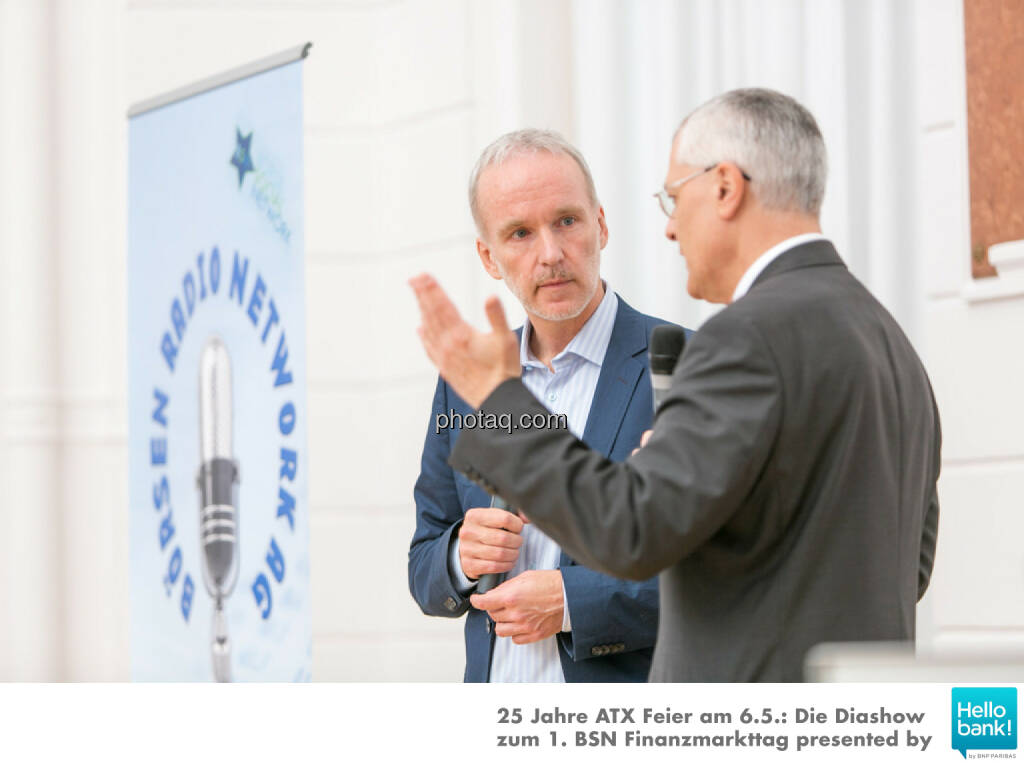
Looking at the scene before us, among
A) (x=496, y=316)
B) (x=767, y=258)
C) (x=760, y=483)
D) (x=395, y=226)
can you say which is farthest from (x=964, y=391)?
(x=395, y=226)

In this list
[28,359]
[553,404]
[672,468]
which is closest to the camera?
[672,468]

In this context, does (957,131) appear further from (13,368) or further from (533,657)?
(13,368)

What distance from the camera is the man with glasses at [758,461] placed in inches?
58.8

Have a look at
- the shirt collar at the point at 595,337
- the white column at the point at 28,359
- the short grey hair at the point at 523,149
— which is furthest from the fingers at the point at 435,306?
the white column at the point at 28,359

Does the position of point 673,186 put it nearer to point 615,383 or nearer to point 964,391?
point 615,383

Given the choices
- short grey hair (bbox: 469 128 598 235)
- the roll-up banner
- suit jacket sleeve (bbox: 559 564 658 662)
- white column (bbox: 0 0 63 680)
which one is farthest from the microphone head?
white column (bbox: 0 0 63 680)

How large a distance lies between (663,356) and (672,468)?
392mm

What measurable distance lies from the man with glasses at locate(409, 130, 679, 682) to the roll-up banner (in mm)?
1414

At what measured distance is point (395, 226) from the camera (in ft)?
14.1

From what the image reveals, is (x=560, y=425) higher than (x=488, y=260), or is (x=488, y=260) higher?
(x=488, y=260)

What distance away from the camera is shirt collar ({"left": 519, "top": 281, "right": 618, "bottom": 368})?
239 cm

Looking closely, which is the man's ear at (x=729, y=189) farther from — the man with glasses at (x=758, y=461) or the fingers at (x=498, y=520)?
the fingers at (x=498, y=520)

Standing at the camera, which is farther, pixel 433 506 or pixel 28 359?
pixel 28 359
